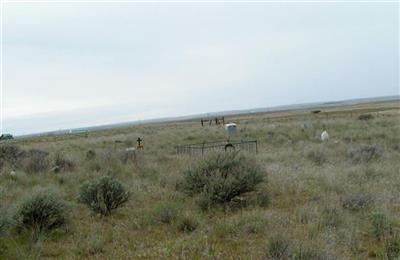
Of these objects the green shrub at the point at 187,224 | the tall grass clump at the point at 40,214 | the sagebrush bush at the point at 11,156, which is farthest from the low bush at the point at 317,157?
the sagebrush bush at the point at 11,156

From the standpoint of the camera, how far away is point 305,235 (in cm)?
706

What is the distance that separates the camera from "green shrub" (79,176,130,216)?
9.97 m

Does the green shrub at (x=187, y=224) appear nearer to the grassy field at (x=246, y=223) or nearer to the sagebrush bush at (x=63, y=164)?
the grassy field at (x=246, y=223)

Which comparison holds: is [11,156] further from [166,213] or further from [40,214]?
[166,213]

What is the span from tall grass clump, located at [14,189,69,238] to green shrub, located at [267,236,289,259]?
4.38 m

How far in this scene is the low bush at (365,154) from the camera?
16312 millimetres

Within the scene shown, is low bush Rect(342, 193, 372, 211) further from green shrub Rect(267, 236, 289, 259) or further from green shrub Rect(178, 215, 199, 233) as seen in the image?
green shrub Rect(267, 236, 289, 259)

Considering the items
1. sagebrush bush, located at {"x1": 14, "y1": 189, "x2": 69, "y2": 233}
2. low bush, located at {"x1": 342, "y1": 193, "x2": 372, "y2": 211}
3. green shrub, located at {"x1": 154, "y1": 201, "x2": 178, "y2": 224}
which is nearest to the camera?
sagebrush bush, located at {"x1": 14, "y1": 189, "x2": 69, "y2": 233}

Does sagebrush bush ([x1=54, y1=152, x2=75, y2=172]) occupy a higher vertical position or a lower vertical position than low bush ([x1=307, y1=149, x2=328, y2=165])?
higher

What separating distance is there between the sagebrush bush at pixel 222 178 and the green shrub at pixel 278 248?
10.9ft

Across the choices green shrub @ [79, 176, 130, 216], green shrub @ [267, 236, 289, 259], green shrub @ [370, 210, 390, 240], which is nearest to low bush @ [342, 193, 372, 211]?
green shrub @ [370, 210, 390, 240]

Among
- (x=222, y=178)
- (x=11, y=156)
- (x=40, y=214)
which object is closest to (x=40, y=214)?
(x=40, y=214)

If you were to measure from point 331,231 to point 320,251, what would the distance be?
1.55m

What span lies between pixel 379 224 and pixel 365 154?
9828 millimetres
